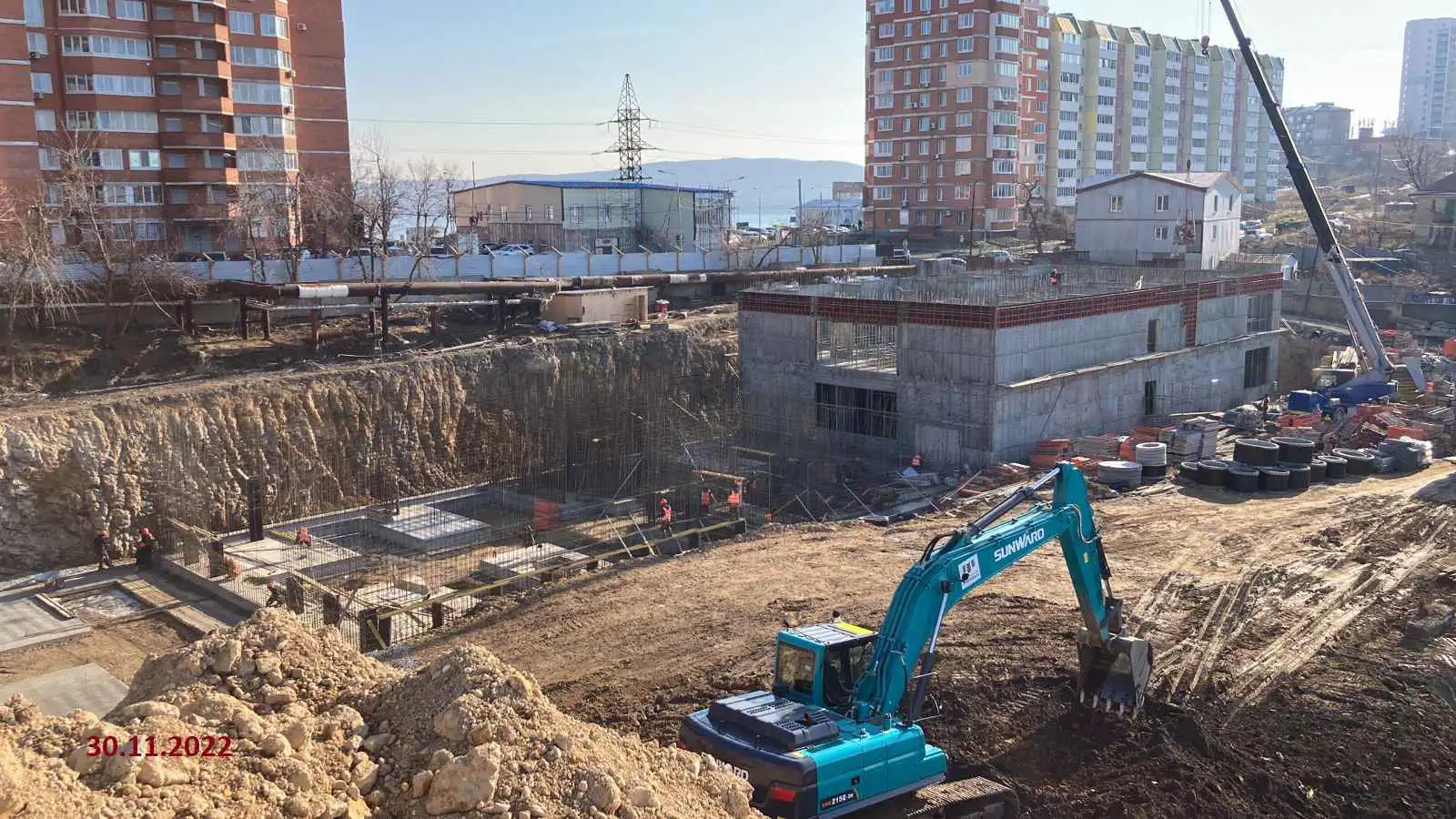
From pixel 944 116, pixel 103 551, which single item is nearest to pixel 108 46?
pixel 103 551

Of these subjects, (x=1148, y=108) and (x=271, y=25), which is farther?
(x=1148, y=108)

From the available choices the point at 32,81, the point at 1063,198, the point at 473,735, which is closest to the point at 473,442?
the point at 473,735

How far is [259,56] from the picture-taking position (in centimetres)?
5106

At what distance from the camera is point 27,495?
24203 millimetres

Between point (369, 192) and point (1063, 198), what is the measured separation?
60.8 metres

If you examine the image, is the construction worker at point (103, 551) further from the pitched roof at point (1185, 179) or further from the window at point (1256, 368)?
the pitched roof at point (1185, 179)

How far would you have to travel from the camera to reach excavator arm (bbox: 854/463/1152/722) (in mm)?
10734

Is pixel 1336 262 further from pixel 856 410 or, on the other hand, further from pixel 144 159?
pixel 144 159

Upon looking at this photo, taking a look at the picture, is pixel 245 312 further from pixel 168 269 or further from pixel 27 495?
pixel 27 495

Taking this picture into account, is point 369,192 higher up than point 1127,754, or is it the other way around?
point 369,192

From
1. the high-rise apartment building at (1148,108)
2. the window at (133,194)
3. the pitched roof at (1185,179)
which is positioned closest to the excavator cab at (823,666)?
the pitched roof at (1185,179)

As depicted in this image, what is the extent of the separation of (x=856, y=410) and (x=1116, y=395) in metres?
7.43

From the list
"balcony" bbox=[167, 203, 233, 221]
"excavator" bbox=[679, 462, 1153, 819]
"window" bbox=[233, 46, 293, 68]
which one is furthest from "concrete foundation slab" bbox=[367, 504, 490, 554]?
"window" bbox=[233, 46, 293, 68]

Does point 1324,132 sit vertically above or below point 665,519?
above
